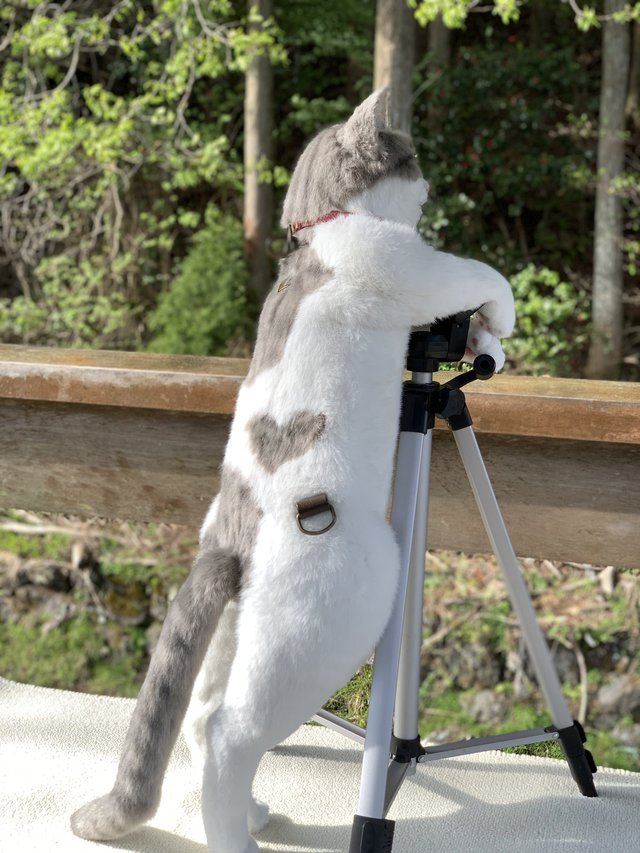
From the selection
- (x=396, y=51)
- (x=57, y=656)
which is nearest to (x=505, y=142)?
(x=396, y=51)

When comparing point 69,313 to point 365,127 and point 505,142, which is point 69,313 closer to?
point 505,142

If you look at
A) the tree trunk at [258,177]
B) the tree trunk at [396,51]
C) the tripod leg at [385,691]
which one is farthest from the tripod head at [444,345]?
the tree trunk at [258,177]

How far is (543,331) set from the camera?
19.9 ft

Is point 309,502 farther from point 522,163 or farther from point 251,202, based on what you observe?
point 522,163

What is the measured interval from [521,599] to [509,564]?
0.07 metres

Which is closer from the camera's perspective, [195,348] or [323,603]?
[323,603]

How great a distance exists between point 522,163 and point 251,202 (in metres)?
2.08

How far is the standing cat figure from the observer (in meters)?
1.25

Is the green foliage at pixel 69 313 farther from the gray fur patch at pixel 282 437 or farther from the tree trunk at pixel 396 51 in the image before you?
the gray fur patch at pixel 282 437

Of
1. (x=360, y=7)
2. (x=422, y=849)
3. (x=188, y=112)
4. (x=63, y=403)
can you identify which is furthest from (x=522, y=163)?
(x=422, y=849)

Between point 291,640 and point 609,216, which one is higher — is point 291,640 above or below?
below

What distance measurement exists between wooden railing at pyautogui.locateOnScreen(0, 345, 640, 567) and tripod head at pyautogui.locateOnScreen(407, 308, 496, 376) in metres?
0.30

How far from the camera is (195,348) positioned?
20.3 ft

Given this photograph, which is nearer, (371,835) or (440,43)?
(371,835)
